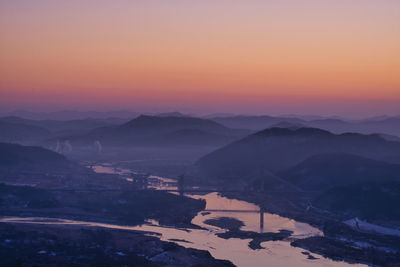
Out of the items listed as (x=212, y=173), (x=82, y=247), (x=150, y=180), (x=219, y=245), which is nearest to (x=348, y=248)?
(x=219, y=245)

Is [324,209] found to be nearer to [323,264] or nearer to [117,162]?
[323,264]

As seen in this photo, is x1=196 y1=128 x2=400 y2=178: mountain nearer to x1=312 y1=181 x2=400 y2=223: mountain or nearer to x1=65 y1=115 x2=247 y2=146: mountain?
x1=312 y1=181 x2=400 y2=223: mountain

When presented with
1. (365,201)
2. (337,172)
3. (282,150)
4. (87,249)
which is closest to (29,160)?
(282,150)

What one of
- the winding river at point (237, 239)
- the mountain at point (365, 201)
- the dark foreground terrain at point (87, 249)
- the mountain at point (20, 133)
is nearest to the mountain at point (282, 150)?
the mountain at point (365, 201)

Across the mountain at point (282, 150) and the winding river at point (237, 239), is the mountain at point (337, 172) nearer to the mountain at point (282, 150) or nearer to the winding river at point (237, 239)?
the mountain at point (282, 150)

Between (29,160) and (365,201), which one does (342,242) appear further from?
(29,160)

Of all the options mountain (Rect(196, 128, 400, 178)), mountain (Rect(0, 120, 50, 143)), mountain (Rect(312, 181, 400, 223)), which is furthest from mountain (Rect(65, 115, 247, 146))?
mountain (Rect(312, 181, 400, 223))
